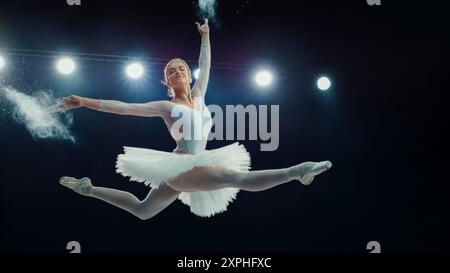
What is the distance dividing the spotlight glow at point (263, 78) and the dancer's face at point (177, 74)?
0.93 meters

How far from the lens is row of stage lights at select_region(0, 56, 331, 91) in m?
3.97

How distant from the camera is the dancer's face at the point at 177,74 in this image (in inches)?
130

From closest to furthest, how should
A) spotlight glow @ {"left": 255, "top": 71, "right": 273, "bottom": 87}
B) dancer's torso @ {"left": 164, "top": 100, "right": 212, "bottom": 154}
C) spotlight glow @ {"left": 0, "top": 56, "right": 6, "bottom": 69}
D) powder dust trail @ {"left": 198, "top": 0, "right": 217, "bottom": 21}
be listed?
dancer's torso @ {"left": 164, "top": 100, "right": 212, "bottom": 154}
spotlight glow @ {"left": 0, "top": 56, "right": 6, "bottom": 69}
powder dust trail @ {"left": 198, "top": 0, "right": 217, "bottom": 21}
spotlight glow @ {"left": 255, "top": 71, "right": 273, "bottom": 87}

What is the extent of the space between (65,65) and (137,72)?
53 cm

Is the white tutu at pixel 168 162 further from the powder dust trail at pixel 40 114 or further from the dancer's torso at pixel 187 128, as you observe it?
the powder dust trail at pixel 40 114

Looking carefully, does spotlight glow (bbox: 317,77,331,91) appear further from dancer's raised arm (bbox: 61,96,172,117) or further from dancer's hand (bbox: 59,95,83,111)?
dancer's hand (bbox: 59,95,83,111)

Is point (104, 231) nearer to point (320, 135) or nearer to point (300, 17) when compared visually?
point (320, 135)

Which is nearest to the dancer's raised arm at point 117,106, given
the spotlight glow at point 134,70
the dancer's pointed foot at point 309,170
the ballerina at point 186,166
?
the ballerina at point 186,166

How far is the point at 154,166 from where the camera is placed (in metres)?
2.98

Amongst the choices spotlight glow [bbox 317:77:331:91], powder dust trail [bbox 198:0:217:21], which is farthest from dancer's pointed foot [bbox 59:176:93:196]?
spotlight glow [bbox 317:77:331:91]

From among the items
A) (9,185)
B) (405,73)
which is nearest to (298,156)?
(405,73)

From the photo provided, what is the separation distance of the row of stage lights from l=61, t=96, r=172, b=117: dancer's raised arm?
75cm

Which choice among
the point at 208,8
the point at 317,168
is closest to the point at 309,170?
the point at 317,168

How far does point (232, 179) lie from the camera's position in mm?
2957
